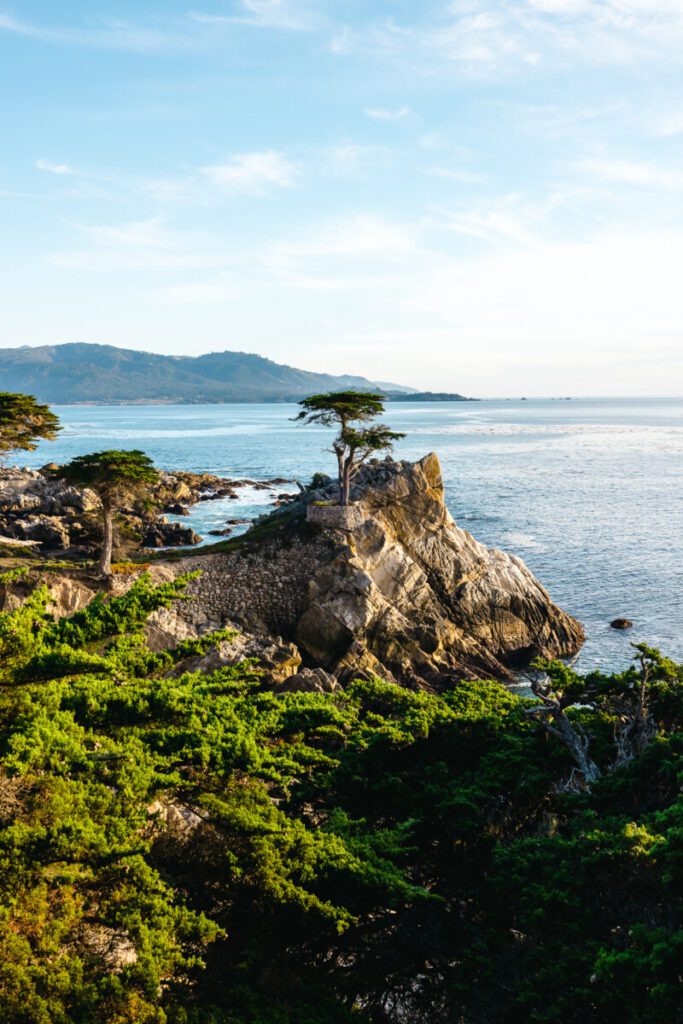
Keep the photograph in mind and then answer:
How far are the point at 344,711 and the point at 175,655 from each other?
6322 mm

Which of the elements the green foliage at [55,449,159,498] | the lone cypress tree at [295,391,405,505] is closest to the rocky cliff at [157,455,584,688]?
the lone cypress tree at [295,391,405,505]

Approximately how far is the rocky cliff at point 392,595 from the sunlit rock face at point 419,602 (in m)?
0.05

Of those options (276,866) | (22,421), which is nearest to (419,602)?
(276,866)

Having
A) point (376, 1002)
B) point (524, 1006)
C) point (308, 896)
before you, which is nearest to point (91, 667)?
point (308, 896)

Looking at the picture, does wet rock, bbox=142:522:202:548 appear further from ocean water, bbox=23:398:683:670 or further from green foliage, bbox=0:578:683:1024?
green foliage, bbox=0:578:683:1024

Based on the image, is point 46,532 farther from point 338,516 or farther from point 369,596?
point 369,596

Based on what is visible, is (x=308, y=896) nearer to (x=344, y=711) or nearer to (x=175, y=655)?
(x=175, y=655)

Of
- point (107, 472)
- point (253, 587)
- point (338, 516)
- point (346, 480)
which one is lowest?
point (253, 587)

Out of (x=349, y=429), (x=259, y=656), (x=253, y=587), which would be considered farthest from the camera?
(x=349, y=429)

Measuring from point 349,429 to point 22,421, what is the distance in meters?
19.0

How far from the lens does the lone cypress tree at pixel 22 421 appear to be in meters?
41.2

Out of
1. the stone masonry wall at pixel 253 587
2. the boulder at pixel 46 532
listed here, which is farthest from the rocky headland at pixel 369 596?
the boulder at pixel 46 532

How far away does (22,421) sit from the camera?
138 ft

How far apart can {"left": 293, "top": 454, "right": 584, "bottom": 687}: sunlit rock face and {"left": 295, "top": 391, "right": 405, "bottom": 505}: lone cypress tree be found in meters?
1.53
